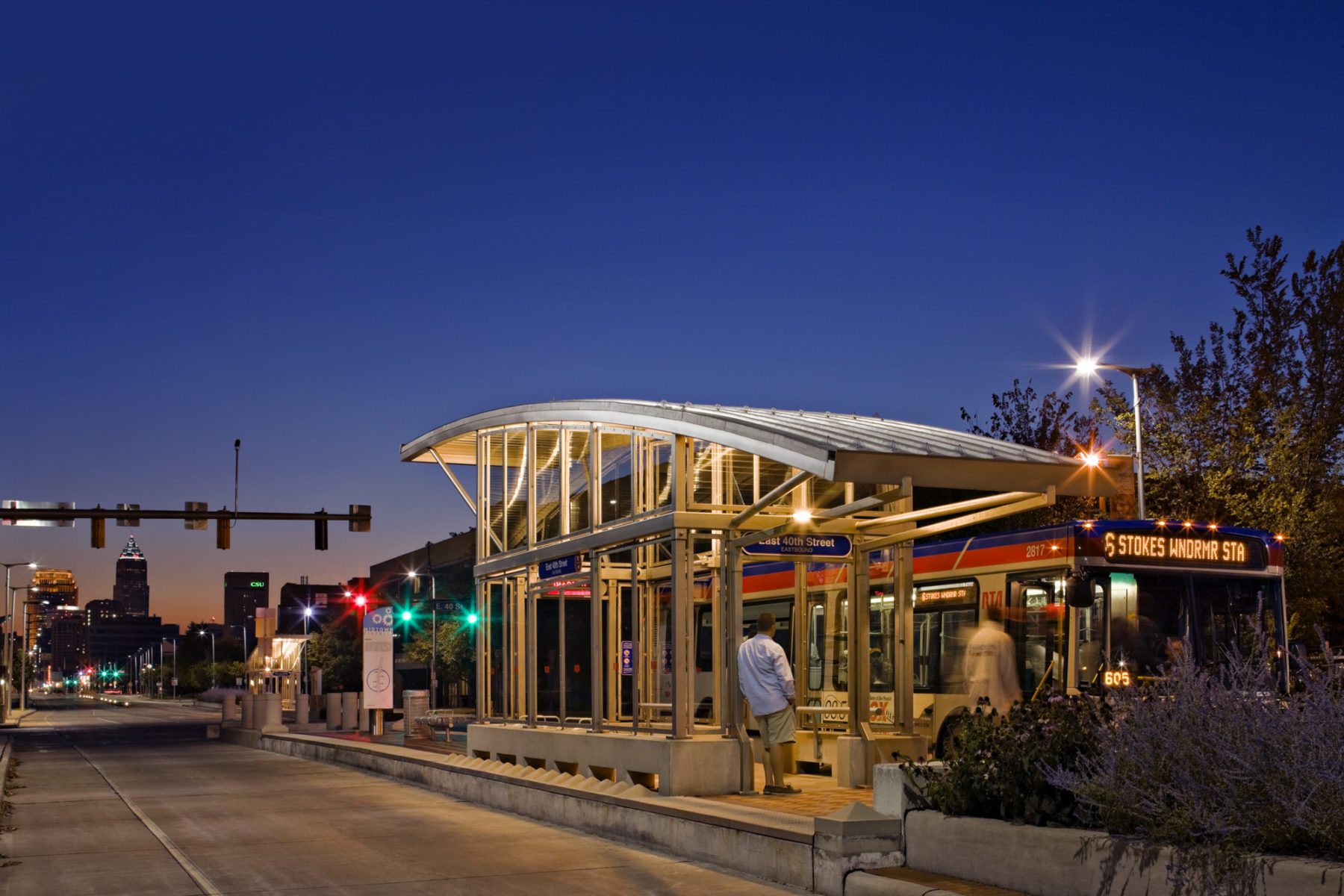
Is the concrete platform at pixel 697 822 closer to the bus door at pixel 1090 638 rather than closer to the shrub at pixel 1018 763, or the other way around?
the shrub at pixel 1018 763

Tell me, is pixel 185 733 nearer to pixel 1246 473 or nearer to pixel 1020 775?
pixel 1246 473

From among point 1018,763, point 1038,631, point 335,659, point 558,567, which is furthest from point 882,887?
point 335,659

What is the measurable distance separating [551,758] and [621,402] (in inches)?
183

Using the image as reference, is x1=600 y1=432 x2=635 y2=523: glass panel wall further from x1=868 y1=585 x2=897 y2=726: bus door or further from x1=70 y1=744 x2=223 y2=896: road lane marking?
x1=70 y1=744 x2=223 y2=896: road lane marking

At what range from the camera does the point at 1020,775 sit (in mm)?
9094

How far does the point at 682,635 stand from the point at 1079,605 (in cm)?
398

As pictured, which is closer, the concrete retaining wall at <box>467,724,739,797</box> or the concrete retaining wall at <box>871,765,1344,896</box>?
the concrete retaining wall at <box>871,765,1344,896</box>

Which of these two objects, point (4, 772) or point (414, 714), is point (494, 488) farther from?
point (414, 714)

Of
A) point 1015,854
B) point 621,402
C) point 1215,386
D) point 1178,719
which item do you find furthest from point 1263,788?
point 1215,386

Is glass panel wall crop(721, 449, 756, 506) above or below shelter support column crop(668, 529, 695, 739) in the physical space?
above

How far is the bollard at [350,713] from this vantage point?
39812mm

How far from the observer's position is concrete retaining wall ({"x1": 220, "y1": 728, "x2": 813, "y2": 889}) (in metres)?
10.7

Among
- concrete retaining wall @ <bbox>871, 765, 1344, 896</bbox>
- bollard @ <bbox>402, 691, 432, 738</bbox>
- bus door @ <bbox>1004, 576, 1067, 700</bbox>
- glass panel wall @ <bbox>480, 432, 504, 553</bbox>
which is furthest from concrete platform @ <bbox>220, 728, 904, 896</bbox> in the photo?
bollard @ <bbox>402, 691, 432, 738</bbox>

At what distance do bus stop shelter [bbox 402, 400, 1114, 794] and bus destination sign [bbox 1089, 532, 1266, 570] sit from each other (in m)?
1.85
